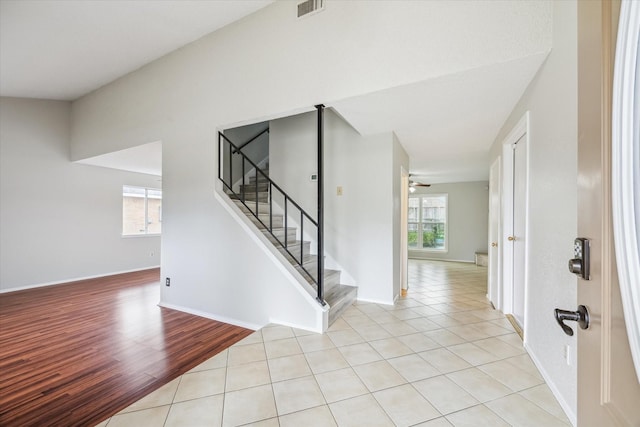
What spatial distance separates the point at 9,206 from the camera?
4527 millimetres

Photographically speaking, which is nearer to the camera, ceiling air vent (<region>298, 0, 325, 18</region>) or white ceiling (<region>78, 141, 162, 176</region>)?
ceiling air vent (<region>298, 0, 325, 18</region>)

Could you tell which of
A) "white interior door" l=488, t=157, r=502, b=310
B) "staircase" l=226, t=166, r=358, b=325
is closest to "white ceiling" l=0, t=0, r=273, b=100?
"staircase" l=226, t=166, r=358, b=325

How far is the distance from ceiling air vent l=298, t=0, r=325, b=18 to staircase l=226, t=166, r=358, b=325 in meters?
1.87

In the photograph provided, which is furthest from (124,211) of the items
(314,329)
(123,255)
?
(314,329)

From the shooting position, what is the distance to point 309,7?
2.63 meters

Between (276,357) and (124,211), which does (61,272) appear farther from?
(276,357)

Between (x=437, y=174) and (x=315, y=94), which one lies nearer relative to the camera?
(x=315, y=94)

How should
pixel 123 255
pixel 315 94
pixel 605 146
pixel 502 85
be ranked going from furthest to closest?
pixel 123 255 → pixel 315 94 → pixel 502 85 → pixel 605 146

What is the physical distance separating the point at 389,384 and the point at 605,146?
1.89 m

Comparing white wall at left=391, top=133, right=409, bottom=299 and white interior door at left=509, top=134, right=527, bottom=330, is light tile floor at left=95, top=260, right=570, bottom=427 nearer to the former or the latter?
white interior door at left=509, top=134, right=527, bottom=330

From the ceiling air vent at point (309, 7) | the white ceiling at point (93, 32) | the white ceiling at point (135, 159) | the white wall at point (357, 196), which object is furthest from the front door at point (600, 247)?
the white ceiling at point (135, 159)

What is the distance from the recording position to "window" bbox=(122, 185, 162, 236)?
20.6ft

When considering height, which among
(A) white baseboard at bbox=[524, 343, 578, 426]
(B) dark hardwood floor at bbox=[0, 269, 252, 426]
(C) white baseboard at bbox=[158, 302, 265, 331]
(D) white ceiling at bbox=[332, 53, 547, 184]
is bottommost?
(B) dark hardwood floor at bbox=[0, 269, 252, 426]

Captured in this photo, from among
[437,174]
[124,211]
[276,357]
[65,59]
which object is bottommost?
[276,357]
